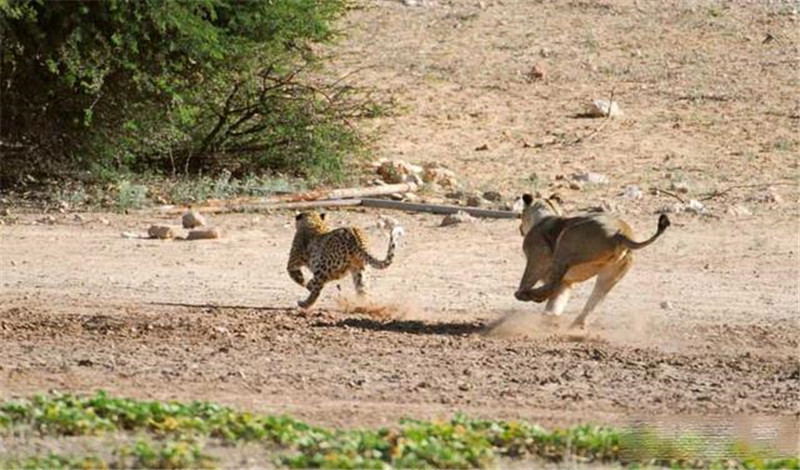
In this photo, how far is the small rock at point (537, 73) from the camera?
26.2 metres

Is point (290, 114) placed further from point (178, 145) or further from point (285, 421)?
point (285, 421)

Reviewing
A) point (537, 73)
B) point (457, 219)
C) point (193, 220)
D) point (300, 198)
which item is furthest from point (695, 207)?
point (537, 73)

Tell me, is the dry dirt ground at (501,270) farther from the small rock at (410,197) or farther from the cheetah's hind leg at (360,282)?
the small rock at (410,197)

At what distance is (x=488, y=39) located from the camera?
2762 cm

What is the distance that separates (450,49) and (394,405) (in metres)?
15.9

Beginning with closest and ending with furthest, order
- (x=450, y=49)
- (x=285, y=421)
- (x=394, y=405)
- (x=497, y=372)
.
→ (x=285, y=421) → (x=394, y=405) → (x=497, y=372) → (x=450, y=49)

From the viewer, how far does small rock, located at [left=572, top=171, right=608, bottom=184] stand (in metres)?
21.8

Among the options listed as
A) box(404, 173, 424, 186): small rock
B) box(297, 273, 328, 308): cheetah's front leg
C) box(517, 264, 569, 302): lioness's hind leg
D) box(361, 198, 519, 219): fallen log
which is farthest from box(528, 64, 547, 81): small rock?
box(517, 264, 569, 302): lioness's hind leg

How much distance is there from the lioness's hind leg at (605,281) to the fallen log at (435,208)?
4924 mm

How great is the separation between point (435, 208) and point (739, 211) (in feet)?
9.65

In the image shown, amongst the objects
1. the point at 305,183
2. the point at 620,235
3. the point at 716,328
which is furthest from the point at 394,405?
the point at 305,183

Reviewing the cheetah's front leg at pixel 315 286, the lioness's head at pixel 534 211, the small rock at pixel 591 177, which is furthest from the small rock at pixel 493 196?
the cheetah's front leg at pixel 315 286

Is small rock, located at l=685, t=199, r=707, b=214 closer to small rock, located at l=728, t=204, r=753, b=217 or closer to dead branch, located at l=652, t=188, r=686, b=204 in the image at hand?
dead branch, located at l=652, t=188, r=686, b=204

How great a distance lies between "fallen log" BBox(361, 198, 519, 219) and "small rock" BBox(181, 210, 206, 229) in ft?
6.56
